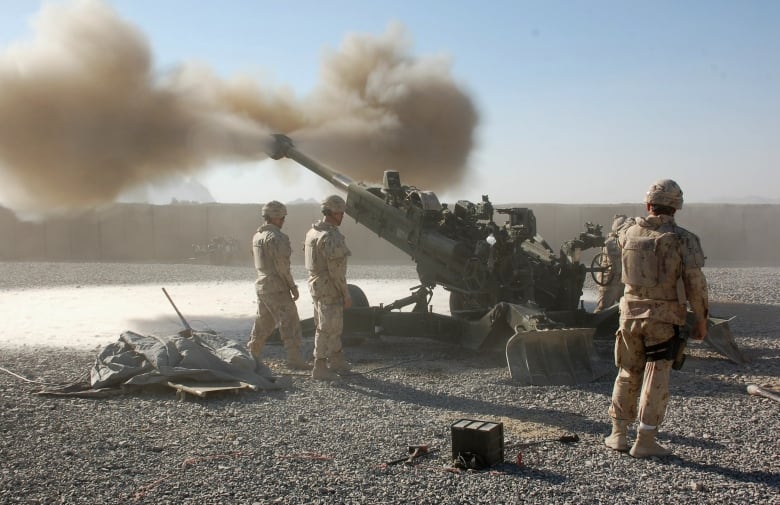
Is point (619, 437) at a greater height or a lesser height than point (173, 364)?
lesser

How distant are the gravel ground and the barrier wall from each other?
1696 centimetres

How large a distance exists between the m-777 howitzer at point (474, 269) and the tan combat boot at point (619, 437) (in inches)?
106

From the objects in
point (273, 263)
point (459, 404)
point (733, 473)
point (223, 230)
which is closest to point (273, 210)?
point (273, 263)

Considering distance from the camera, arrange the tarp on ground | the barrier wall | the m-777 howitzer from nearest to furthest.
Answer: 1. the tarp on ground
2. the m-777 howitzer
3. the barrier wall

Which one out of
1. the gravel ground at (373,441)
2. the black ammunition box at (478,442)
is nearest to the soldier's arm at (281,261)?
the gravel ground at (373,441)

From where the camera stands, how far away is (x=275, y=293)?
7840 mm

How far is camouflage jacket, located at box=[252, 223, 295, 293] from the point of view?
25.7ft

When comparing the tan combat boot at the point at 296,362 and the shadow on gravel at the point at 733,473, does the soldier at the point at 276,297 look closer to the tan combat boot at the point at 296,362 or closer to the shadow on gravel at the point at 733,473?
the tan combat boot at the point at 296,362

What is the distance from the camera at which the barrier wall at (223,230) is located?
24.8 metres

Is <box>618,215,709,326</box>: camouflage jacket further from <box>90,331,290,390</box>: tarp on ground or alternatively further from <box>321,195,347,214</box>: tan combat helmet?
<box>321,195,347,214</box>: tan combat helmet

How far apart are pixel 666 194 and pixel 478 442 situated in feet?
6.59

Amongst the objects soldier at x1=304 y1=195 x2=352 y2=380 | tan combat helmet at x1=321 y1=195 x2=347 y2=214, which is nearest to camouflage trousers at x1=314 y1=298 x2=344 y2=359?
soldier at x1=304 y1=195 x2=352 y2=380

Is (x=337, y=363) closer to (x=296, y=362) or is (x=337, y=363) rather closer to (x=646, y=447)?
(x=296, y=362)

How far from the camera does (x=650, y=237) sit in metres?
4.99
